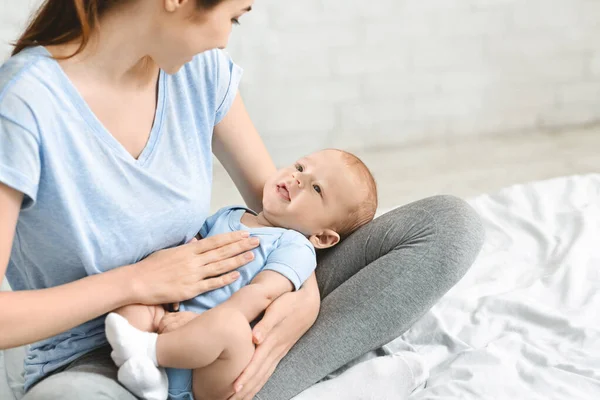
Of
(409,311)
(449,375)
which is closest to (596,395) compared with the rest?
(449,375)

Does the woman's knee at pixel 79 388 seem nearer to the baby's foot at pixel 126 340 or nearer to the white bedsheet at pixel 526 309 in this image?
the baby's foot at pixel 126 340

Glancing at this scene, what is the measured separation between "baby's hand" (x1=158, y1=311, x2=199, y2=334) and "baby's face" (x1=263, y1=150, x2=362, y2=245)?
14.2 inches

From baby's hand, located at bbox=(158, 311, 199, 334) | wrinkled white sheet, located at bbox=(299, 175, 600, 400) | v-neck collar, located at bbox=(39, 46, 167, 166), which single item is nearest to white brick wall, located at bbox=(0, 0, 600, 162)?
wrinkled white sheet, located at bbox=(299, 175, 600, 400)

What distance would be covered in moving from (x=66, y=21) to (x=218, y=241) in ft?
1.63

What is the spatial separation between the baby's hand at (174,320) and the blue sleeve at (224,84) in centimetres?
45

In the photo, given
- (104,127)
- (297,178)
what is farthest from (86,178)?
(297,178)

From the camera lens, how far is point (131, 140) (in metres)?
1.50

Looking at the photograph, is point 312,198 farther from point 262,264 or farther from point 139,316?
point 139,316

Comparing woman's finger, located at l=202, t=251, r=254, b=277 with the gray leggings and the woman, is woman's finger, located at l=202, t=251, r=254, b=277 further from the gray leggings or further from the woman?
the gray leggings

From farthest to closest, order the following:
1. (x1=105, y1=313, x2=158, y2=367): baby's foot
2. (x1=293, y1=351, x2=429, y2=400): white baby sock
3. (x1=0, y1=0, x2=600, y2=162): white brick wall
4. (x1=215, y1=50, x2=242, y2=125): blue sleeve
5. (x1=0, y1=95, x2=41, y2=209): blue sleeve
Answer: (x1=0, y1=0, x2=600, y2=162): white brick wall
(x1=215, y1=50, x2=242, y2=125): blue sleeve
(x1=293, y1=351, x2=429, y2=400): white baby sock
(x1=105, y1=313, x2=158, y2=367): baby's foot
(x1=0, y1=95, x2=41, y2=209): blue sleeve

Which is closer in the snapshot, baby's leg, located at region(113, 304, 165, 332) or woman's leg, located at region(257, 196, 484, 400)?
baby's leg, located at region(113, 304, 165, 332)

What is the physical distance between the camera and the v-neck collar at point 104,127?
1386 millimetres

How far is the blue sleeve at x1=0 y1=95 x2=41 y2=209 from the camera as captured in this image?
4.18ft

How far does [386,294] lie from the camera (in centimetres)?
164
